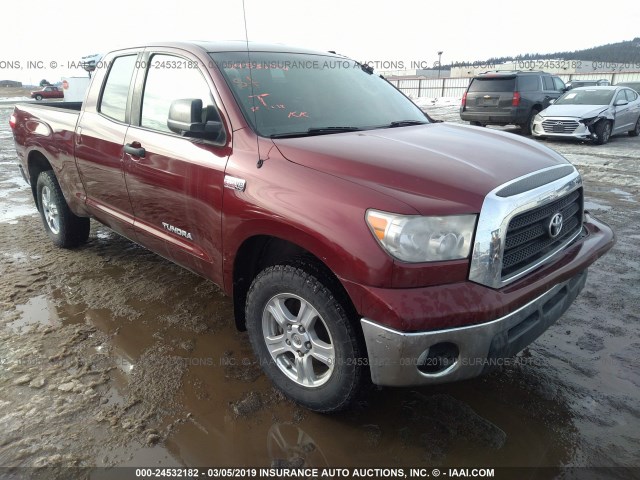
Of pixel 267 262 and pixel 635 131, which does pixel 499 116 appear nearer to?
pixel 635 131

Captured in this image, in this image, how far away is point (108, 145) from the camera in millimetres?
3432

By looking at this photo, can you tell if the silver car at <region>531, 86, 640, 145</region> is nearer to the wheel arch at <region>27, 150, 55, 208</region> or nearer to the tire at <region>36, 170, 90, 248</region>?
the tire at <region>36, 170, 90, 248</region>

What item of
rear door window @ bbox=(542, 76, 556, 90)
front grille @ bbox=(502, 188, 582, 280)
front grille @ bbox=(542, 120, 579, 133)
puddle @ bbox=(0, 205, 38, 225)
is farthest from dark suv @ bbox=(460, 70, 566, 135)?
front grille @ bbox=(502, 188, 582, 280)

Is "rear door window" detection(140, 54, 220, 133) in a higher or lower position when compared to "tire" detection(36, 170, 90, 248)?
higher

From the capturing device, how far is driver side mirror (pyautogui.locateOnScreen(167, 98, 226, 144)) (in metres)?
2.56

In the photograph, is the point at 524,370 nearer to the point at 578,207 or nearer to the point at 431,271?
the point at 578,207

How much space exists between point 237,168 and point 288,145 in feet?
0.98

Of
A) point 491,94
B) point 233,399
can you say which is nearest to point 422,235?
point 233,399

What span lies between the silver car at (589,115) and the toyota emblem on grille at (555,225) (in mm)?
10144

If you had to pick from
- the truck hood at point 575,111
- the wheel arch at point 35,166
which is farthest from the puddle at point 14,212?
the truck hood at point 575,111

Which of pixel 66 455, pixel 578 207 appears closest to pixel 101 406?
pixel 66 455

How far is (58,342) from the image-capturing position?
3094mm

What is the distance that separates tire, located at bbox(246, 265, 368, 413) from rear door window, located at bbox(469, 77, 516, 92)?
40.9 ft

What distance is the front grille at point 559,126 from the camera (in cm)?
1109
